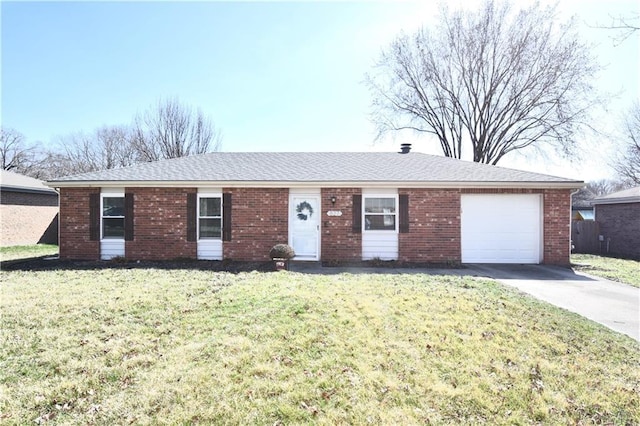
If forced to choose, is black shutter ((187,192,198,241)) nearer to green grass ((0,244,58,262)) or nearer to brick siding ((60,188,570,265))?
brick siding ((60,188,570,265))

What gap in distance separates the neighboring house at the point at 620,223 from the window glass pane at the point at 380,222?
11.0 meters

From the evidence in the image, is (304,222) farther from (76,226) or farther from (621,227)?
(621,227)

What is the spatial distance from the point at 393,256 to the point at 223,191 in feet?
19.1

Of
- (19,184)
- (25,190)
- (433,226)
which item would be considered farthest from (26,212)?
(433,226)

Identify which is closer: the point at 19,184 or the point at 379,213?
the point at 379,213

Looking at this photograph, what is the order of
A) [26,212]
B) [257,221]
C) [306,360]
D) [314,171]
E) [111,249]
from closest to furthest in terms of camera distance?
[306,360] < [257,221] < [111,249] < [314,171] < [26,212]

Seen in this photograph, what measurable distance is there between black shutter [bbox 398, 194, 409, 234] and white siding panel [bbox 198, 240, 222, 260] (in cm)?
584

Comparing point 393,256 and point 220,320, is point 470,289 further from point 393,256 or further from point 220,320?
point 220,320

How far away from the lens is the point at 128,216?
10.8 metres

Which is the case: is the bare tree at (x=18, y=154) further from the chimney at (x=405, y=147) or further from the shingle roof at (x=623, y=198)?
the shingle roof at (x=623, y=198)

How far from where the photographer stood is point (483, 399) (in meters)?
3.15

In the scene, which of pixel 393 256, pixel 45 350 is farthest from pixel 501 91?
pixel 45 350

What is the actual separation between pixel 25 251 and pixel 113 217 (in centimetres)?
605

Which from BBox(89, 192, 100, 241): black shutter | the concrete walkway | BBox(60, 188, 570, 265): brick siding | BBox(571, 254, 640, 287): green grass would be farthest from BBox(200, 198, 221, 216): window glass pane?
BBox(571, 254, 640, 287): green grass
